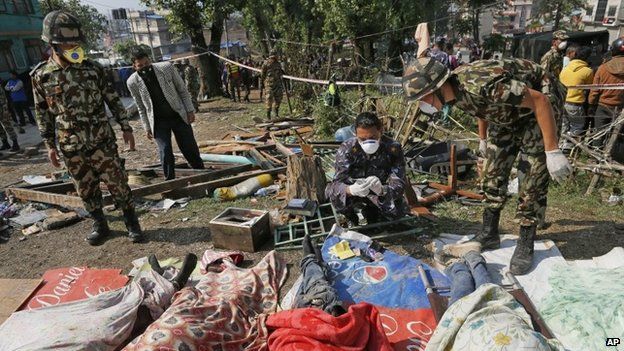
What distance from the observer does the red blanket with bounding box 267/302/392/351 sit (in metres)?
2.23

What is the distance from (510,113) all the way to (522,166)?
0.79 meters

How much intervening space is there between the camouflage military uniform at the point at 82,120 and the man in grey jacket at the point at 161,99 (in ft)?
4.03

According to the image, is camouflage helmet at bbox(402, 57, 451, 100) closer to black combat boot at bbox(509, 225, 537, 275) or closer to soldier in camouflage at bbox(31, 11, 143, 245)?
black combat boot at bbox(509, 225, 537, 275)

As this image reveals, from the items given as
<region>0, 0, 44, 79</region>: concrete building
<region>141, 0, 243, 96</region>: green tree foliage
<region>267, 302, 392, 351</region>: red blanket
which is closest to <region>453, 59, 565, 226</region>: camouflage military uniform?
<region>267, 302, 392, 351</region>: red blanket

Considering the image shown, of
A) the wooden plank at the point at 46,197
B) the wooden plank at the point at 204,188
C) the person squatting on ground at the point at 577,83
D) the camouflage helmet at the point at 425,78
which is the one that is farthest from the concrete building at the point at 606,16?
the wooden plank at the point at 46,197

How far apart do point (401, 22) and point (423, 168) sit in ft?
39.6

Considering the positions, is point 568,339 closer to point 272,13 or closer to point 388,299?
point 388,299

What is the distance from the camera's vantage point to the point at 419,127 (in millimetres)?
7016

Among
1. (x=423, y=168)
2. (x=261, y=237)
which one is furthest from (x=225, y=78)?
(x=261, y=237)

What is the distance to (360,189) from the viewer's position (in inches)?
148

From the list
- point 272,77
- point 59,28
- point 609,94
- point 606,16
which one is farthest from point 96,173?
point 606,16

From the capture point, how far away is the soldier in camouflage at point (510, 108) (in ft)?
9.39

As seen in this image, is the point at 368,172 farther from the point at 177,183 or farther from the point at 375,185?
the point at 177,183

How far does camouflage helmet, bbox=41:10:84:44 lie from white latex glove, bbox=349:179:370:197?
3.08 m
